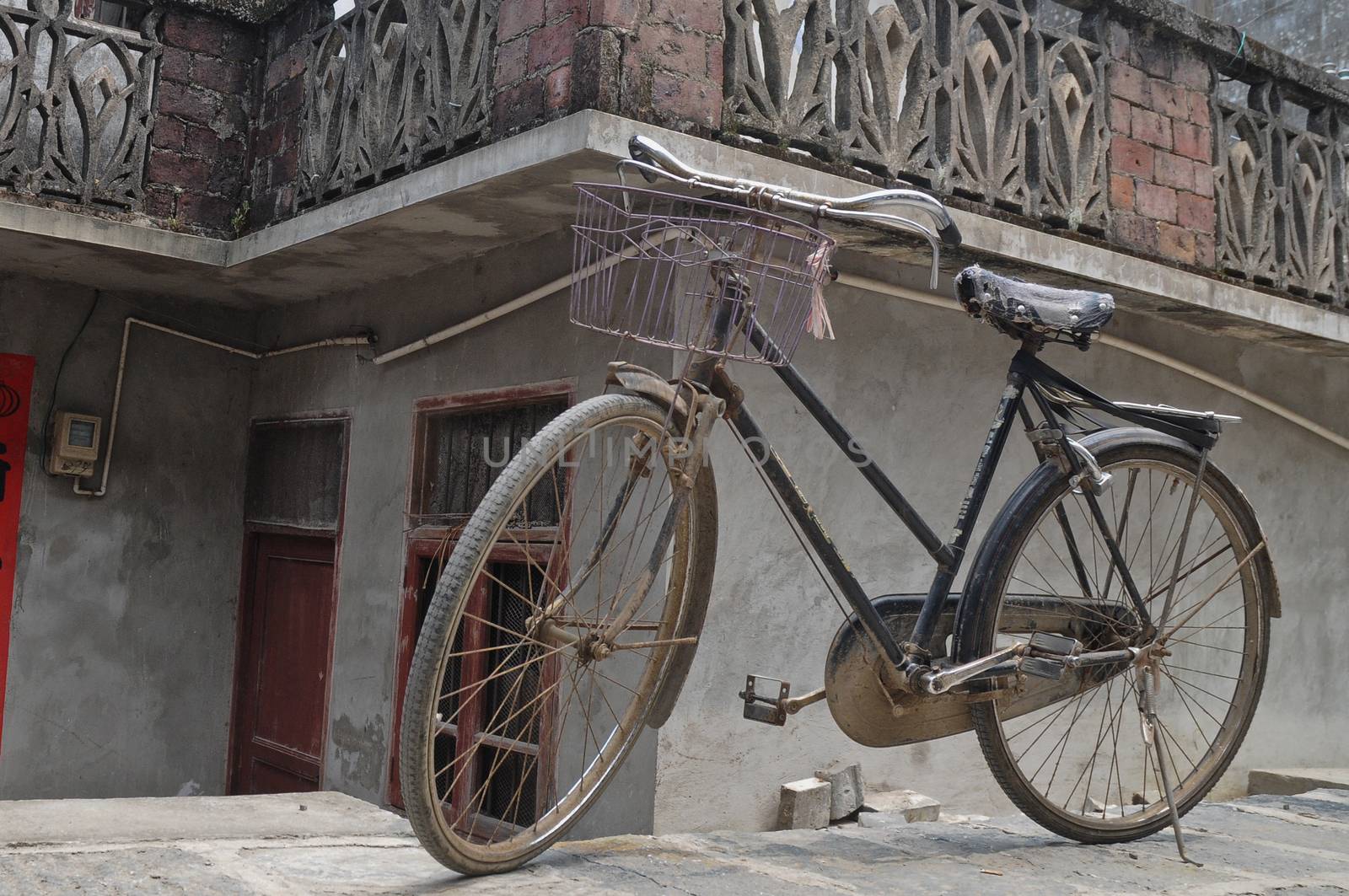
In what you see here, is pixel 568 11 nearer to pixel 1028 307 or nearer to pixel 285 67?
pixel 1028 307

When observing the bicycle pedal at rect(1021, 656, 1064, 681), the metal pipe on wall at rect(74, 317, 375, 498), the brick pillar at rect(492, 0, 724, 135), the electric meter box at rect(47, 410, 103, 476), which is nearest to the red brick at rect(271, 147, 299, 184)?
the metal pipe on wall at rect(74, 317, 375, 498)

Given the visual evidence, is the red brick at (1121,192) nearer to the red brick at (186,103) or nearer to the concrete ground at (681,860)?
the concrete ground at (681,860)

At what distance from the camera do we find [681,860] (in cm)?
316

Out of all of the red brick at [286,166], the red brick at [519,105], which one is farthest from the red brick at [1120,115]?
the red brick at [286,166]

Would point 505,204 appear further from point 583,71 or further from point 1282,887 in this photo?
point 1282,887

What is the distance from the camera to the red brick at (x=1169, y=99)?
572 centimetres

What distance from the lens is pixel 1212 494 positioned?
369 cm

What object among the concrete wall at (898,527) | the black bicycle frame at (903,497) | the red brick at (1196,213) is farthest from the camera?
the red brick at (1196,213)

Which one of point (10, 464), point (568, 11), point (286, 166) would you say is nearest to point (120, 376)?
point (10, 464)

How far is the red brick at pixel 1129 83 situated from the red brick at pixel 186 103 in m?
4.23

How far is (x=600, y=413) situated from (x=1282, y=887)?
2058 mm

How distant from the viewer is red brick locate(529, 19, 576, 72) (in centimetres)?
423

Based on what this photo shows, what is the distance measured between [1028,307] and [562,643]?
5.01ft

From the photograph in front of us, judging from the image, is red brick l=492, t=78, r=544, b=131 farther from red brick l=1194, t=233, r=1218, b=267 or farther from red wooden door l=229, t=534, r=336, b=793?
red brick l=1194, t=233, r=1218, b=267
